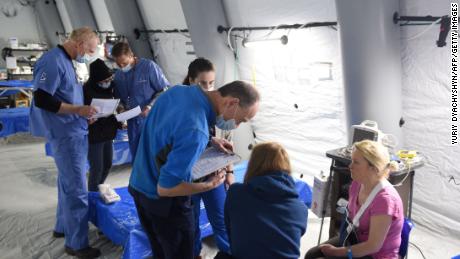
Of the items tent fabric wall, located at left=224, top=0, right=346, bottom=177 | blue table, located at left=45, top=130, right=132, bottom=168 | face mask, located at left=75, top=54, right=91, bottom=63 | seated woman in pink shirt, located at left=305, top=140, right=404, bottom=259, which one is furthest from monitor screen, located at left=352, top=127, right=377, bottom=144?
blue table, located at left=45, top=130, right=132, bottom=168

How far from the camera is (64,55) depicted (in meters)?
2.15

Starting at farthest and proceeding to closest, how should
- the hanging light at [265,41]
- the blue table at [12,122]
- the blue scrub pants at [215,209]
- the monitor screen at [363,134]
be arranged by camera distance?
the blue table at [12,122], the hanging light at [265,41], the monitor screen at [363,134], the blue scrub pants at [215,209]

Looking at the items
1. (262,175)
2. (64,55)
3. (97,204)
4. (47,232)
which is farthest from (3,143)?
(262,175)

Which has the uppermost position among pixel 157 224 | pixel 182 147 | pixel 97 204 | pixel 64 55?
pixel 64 55

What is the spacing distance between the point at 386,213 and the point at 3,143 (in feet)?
17.2

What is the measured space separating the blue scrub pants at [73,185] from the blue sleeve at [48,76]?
0.98ft

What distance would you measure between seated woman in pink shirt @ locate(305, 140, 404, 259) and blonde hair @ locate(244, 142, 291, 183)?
1.29ft

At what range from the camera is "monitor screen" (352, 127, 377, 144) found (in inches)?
80.0

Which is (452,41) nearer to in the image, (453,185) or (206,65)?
(453,185)

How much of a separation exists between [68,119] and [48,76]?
26 cm

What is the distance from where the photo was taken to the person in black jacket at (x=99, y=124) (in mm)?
2482

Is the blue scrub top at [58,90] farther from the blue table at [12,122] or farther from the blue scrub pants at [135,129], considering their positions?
the blue table at [12,122]

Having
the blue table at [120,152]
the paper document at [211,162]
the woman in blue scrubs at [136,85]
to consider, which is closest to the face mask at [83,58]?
the woman in blue scrubs at [136,85]

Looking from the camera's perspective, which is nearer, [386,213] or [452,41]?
[386,213]
